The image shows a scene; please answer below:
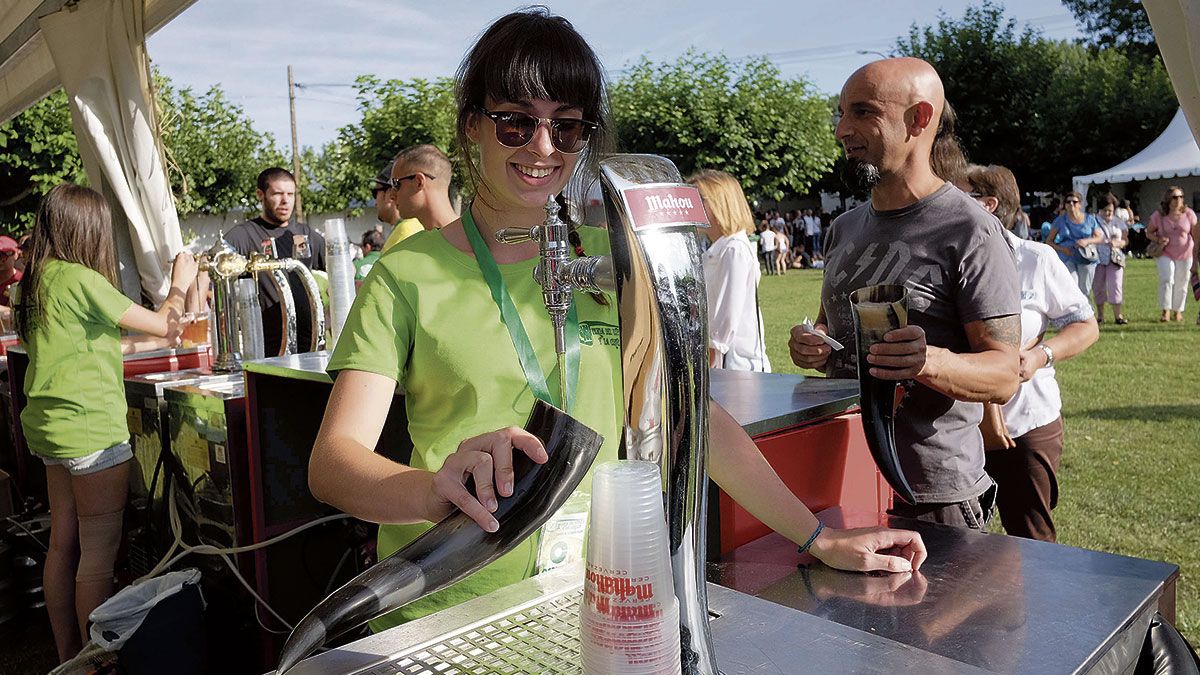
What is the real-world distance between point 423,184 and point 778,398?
241cm

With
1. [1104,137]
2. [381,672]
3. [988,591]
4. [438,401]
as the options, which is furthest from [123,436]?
[1104,137]

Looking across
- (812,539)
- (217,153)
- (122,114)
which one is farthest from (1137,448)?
(217,153)

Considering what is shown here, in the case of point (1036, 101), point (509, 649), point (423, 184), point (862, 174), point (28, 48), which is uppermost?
point (1036, 101)

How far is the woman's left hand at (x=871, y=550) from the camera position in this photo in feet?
4.08

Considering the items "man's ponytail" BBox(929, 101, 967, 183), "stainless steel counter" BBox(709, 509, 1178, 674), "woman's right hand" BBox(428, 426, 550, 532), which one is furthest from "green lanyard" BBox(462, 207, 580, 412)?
"man's ponytail" BBox(929, 101, 967, 183)

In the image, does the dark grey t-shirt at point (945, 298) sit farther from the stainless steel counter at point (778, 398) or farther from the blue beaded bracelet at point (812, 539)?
the blue beaded bracelet at point (812, 539)

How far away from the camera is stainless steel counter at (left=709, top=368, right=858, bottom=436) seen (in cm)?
150

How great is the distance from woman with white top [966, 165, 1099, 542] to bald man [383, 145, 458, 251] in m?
2.28

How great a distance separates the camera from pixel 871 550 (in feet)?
4.12

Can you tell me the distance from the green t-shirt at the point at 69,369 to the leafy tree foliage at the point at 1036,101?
25446mm

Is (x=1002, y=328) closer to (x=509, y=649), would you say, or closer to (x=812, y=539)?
(x=812, y=539)

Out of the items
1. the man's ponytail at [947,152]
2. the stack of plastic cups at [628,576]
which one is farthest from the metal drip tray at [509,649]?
the man's ponytail at [947,152]

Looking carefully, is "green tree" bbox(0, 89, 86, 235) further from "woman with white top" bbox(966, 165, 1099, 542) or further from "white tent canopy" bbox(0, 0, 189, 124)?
"woman with white top" bbox(966, 165, 1099, 542)

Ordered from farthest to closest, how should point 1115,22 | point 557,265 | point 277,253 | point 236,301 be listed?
point 1115,22, point 277,253, point 236,301, point 557,265
